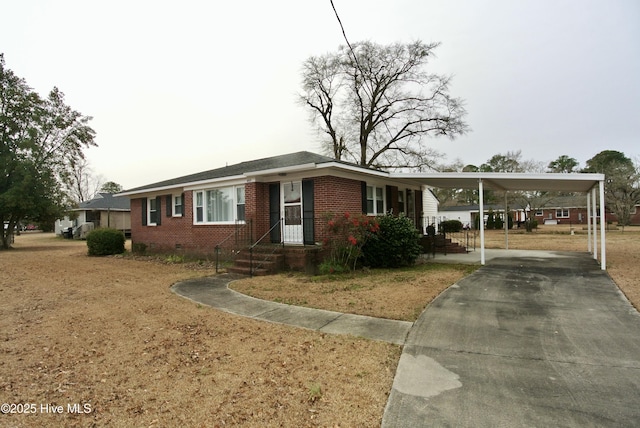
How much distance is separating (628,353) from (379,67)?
28.7 metres

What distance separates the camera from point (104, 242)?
17406mm

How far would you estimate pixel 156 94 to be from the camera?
15461 mm

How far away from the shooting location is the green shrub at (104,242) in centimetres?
1736

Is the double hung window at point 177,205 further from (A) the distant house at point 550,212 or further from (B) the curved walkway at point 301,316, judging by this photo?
(A) the distant house at point 550,212

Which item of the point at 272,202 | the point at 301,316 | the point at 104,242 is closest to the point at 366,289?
the point at 301,316

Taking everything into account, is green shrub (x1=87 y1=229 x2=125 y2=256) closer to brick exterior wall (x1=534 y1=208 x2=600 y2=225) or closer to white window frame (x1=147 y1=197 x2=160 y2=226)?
white window frame (x1=147 y1=197 x2=160 y2=226)

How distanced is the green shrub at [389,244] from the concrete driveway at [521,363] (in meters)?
3.65

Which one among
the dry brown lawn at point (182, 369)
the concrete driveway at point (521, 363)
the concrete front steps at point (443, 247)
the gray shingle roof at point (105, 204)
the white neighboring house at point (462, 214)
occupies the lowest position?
the concrete driveway at point (521, 363)

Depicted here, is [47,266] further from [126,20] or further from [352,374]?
[352,374]

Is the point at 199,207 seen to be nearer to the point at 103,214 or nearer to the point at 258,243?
the point at 258,243

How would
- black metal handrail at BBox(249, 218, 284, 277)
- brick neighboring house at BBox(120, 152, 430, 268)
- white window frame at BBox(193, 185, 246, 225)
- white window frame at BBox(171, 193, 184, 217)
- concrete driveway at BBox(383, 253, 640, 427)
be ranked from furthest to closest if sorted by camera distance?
white window frame at BBox(171, 193, 184, 217) → white window frame at BBox(193, 185, 246, 225) → brick neighboring house at BBox(120, 152, 430, 268) → black metal handrail at BBox(249, 218, 284, 277) → concrete driveway at BBox(383, 253, 640, 427)

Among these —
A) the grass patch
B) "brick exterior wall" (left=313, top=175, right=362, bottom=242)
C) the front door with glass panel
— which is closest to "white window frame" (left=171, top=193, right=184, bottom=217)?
the front door with glass panel

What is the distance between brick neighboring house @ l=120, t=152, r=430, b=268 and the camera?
10805 millimetres

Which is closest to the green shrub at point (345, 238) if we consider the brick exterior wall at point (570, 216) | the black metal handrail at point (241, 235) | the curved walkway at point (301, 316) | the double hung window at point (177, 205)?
the black metal handrail at point (241, 235)
